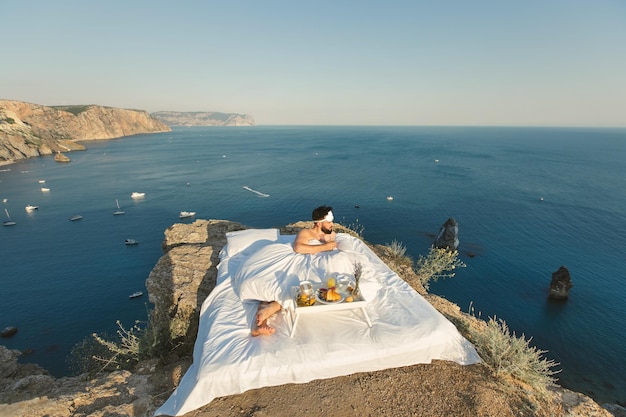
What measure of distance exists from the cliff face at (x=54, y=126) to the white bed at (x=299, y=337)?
111 meters

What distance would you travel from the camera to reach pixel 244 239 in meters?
8.62

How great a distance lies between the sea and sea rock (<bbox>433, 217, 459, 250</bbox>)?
1562 mm

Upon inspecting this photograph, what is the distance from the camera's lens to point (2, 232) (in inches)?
1339

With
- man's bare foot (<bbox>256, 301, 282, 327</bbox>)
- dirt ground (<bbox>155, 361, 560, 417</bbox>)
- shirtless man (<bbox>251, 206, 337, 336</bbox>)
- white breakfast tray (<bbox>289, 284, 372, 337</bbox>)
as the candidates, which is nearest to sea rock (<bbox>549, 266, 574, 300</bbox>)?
dirt ground (<bbox>155, 361, 560, 417</bbox>)

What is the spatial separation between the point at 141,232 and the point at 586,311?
4601 cm

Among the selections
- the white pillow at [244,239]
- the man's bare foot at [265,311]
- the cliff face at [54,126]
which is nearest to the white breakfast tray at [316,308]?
the man's bare foot at [265,311]

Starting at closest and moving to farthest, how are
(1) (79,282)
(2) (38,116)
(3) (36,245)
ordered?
(1) (79,282) → (3) (36,245) → (2) (38,116)

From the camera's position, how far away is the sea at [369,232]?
18.8m

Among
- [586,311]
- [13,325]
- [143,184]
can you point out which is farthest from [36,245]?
[586,311]

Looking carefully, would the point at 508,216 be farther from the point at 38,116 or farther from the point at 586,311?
the point at 38,116

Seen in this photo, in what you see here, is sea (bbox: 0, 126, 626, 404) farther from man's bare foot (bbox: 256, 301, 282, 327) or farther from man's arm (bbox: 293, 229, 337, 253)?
man's arm (bbox: 293, 229, 337, 253)

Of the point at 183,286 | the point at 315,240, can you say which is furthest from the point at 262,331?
the point at 183,286

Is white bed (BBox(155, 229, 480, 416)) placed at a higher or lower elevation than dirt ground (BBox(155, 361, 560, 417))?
higher

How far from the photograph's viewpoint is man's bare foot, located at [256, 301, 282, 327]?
16.9 feet
